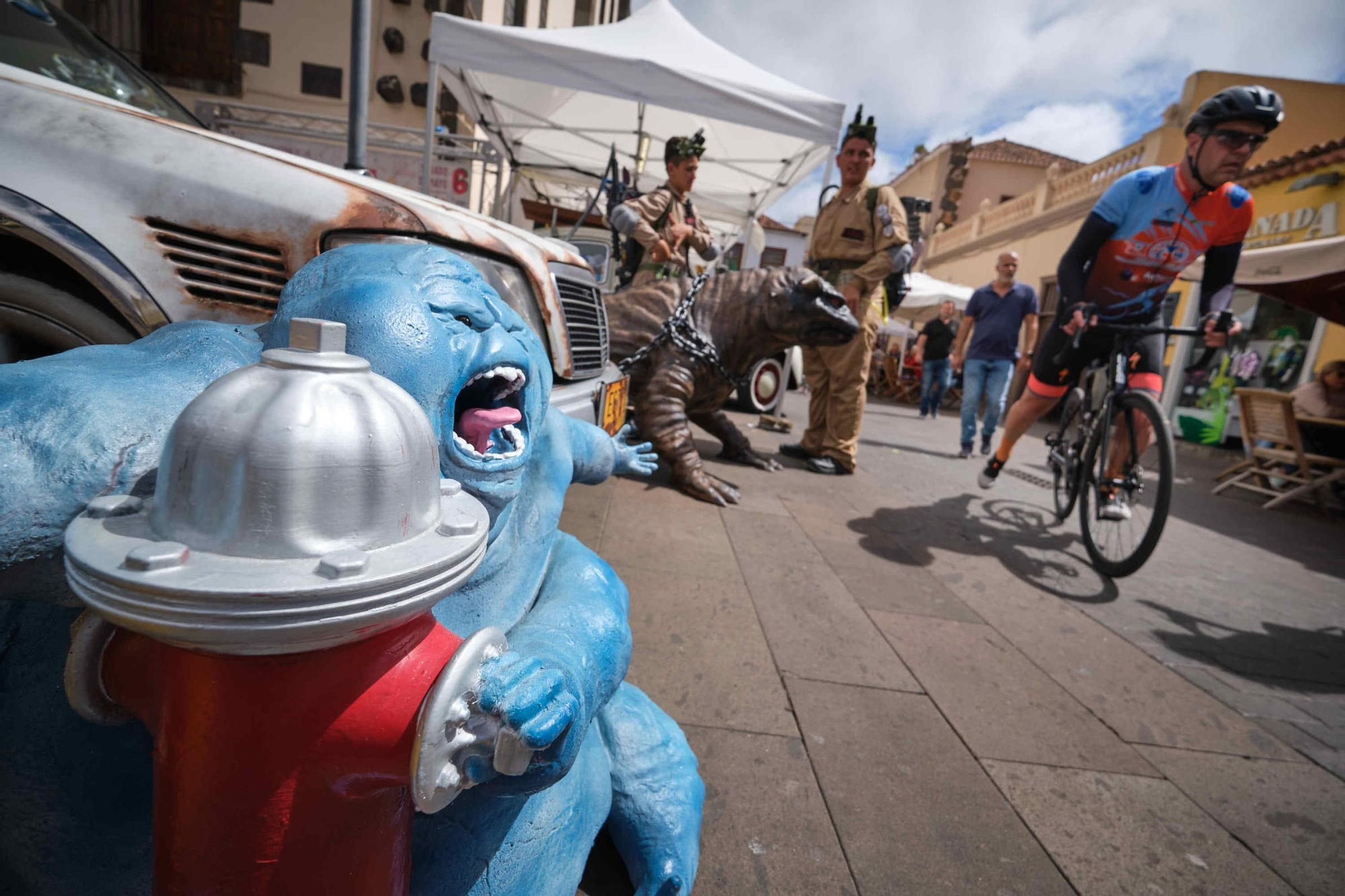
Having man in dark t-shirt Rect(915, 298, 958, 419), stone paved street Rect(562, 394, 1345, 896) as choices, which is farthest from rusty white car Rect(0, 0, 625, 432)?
man in dark t-shirt Rect(915, 298, 958, 419)

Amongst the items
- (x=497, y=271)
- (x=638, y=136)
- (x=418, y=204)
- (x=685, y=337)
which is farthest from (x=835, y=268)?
(x=638, y=136)

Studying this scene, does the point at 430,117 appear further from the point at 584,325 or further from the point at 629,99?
the point at 584,325

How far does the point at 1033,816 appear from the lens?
1.57m

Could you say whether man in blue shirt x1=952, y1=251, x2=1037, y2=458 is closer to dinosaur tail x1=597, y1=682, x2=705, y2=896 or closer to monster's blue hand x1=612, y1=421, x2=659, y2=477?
monster's blue hand x1=612, y1=421, x2=659, y2=477

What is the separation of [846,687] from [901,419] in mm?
9444

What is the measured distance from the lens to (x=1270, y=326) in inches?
395

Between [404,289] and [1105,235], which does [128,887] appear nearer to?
[404,289]

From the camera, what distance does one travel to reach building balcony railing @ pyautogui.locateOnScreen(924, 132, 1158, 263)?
13.3 m

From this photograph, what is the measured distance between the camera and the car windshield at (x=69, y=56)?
1.95 meters

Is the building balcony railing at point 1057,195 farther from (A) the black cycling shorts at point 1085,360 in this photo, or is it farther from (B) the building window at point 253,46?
(B) the building window at point 253,46

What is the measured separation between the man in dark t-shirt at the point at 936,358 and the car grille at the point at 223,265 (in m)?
10.2

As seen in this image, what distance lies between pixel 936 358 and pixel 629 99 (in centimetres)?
717

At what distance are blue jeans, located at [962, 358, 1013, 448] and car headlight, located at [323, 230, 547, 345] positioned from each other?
234 inches

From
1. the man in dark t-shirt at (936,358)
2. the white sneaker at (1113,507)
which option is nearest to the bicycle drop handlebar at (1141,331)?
the white sneaker at (1113,507)
